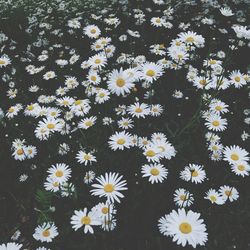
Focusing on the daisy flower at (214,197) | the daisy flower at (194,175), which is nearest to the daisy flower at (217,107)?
the daisy flower at (194,175)

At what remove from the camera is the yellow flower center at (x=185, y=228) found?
161cm

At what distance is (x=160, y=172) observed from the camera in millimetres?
2309

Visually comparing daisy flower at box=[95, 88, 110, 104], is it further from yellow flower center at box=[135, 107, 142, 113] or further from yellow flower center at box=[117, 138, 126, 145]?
yellow flower center at box=[117, 138, 126, 145]

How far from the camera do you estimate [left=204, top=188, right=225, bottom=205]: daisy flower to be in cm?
231

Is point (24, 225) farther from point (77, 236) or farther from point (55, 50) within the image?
point (55, 50)

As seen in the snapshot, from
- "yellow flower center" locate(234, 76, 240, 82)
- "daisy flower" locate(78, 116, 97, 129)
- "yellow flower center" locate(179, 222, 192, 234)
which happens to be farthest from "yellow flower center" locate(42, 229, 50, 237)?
"yellow flower center" locate(234, 76, 240, 82)

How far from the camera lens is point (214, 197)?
2.34m

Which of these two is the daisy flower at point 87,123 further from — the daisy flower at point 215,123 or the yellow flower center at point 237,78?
the yellow flower center at point 237,78

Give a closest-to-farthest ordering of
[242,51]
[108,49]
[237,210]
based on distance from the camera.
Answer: [237,210], [108,49], [242,51]

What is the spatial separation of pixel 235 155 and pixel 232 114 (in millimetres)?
1004

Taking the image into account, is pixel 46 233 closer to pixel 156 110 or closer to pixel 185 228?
pixel 185 228

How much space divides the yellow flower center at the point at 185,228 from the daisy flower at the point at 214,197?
73 centimetres

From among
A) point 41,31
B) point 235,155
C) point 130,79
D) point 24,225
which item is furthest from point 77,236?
point 41,31

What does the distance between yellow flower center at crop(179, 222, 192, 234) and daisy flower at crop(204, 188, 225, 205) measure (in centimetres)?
73
